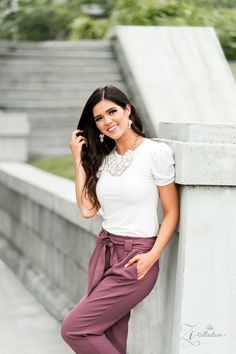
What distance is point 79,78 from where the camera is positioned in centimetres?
1812

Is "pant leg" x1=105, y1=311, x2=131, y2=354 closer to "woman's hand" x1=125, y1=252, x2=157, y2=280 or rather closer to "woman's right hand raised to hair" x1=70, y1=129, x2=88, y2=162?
"woman's hand" x1=125, y1=252, x2=157, y2=280

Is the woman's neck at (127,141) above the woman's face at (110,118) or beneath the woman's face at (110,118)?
beneath

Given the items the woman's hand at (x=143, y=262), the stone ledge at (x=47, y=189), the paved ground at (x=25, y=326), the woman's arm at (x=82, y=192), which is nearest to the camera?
the woman's hand at (x=143, y=262)

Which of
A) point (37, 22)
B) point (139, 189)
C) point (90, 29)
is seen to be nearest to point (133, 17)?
point (90, 29)

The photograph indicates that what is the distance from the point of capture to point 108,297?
5062mm

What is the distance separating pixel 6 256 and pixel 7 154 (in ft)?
7.76

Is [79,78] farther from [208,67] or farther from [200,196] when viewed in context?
[200,196]

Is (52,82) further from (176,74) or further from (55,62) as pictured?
(176,74)

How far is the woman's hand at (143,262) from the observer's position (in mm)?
5043

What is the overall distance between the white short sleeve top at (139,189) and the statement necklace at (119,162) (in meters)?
0.02

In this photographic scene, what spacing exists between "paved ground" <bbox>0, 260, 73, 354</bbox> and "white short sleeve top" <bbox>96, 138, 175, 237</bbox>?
2542 mm

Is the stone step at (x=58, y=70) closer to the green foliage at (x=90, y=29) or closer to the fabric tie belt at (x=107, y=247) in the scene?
the green foliage at (x=90, y=29)

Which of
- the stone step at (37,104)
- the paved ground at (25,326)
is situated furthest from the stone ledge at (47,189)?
the stone step at (37,104)

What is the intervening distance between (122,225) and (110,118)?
0.55m
